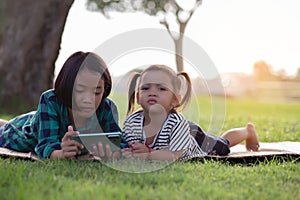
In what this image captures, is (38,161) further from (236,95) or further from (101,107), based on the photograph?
(236,95)

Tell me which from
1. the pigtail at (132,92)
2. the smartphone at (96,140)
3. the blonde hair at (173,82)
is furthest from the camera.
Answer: the pigtail at (132,92)

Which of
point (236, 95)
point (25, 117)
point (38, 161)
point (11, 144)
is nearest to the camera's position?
point (38, 161)

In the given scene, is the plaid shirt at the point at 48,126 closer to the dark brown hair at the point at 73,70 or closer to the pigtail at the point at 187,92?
the dark brown hair at the point at 73,70

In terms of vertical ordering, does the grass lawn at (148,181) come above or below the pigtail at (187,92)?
below

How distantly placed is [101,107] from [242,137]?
1453 mm

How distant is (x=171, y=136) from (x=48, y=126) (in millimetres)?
796

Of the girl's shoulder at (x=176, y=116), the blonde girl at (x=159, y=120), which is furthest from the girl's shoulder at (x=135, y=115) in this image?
the girl's shoulder at (x=176, y=116)

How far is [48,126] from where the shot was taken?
307cm

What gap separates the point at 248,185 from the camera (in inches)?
90.8

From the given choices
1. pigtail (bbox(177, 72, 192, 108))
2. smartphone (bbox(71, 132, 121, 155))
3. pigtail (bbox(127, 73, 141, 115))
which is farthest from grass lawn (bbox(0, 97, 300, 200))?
pigtail (bbox(127, 73, 141, 115))

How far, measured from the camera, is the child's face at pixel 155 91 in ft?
10.4

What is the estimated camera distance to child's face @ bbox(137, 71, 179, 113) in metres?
3.18

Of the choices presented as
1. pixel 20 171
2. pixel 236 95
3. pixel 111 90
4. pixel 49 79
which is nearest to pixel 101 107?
pixel 111 90

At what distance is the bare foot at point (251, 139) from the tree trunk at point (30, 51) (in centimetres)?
432
